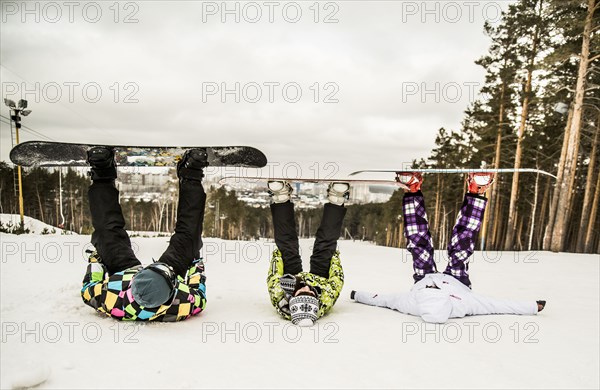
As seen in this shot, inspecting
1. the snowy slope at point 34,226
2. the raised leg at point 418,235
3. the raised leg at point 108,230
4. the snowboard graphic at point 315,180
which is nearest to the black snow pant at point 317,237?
the snowboard graphic at point 315,180

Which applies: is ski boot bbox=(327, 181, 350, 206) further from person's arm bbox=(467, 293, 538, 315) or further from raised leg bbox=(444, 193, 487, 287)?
person's arm bbox=(467, 293, 538, 315)

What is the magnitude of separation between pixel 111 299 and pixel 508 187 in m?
27.2

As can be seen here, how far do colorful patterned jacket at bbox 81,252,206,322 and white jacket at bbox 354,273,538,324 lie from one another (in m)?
1.56

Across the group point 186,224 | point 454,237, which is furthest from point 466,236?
point 186,224

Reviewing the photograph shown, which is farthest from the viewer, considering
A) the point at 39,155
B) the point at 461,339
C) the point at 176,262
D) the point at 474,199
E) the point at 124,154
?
the point at 124,154

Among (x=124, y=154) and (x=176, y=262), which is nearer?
(x=176, y=262)

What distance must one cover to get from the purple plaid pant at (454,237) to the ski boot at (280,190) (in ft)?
3.31

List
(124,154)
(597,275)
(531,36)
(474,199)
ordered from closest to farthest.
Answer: (474,199)
(124,154)
(597,275)
(531,36)

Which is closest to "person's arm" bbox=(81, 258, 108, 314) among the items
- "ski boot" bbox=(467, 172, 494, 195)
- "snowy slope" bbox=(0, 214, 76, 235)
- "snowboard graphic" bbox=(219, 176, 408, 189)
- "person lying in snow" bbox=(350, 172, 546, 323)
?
"snowboard graphic" bbox=(219, 176, 408, 189)

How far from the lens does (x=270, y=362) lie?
1.81 m

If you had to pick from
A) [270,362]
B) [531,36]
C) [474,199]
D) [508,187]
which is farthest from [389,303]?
[508,187]

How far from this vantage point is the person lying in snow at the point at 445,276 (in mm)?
2715

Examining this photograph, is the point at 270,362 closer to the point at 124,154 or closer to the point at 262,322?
the point at 262,322

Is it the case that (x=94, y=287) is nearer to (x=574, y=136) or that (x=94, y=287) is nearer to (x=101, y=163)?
(x=101, y=163)
